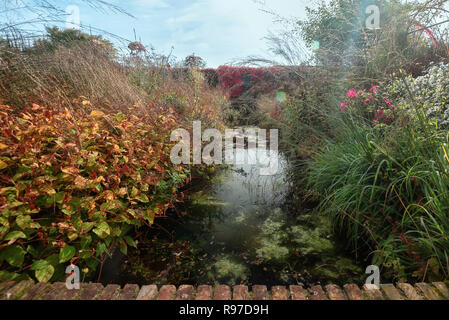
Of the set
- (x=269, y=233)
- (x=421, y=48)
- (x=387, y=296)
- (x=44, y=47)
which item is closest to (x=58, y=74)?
(x=44, y=47)

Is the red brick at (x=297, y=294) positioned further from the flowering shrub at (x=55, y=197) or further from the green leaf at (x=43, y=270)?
the green leaf at (x=43, y=270)

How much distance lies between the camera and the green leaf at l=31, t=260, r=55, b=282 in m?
1.21

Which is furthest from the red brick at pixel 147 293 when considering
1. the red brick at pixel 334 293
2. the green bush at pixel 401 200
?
the green bush at pixel 401 200

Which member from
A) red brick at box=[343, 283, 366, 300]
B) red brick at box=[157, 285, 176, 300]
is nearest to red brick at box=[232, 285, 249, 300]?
red brick at box=[157, 285, 176, 300]

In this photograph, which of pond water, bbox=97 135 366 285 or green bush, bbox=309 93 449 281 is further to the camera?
pond water, bbox=97 135 366 285

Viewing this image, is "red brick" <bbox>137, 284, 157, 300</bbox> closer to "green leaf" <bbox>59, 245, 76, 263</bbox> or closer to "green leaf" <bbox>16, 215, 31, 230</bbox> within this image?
"green leaf" <bbox>59, 245, 76, 263</bbox>

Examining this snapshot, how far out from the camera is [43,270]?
1233 millimetres

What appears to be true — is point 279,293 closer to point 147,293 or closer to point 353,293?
point 353,293

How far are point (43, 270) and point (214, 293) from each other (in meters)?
0.93

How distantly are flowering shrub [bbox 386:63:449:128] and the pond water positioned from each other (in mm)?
1421

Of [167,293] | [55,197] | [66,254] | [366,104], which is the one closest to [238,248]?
[167,293]

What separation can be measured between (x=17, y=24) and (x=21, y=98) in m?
0.75

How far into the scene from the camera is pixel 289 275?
171cm
